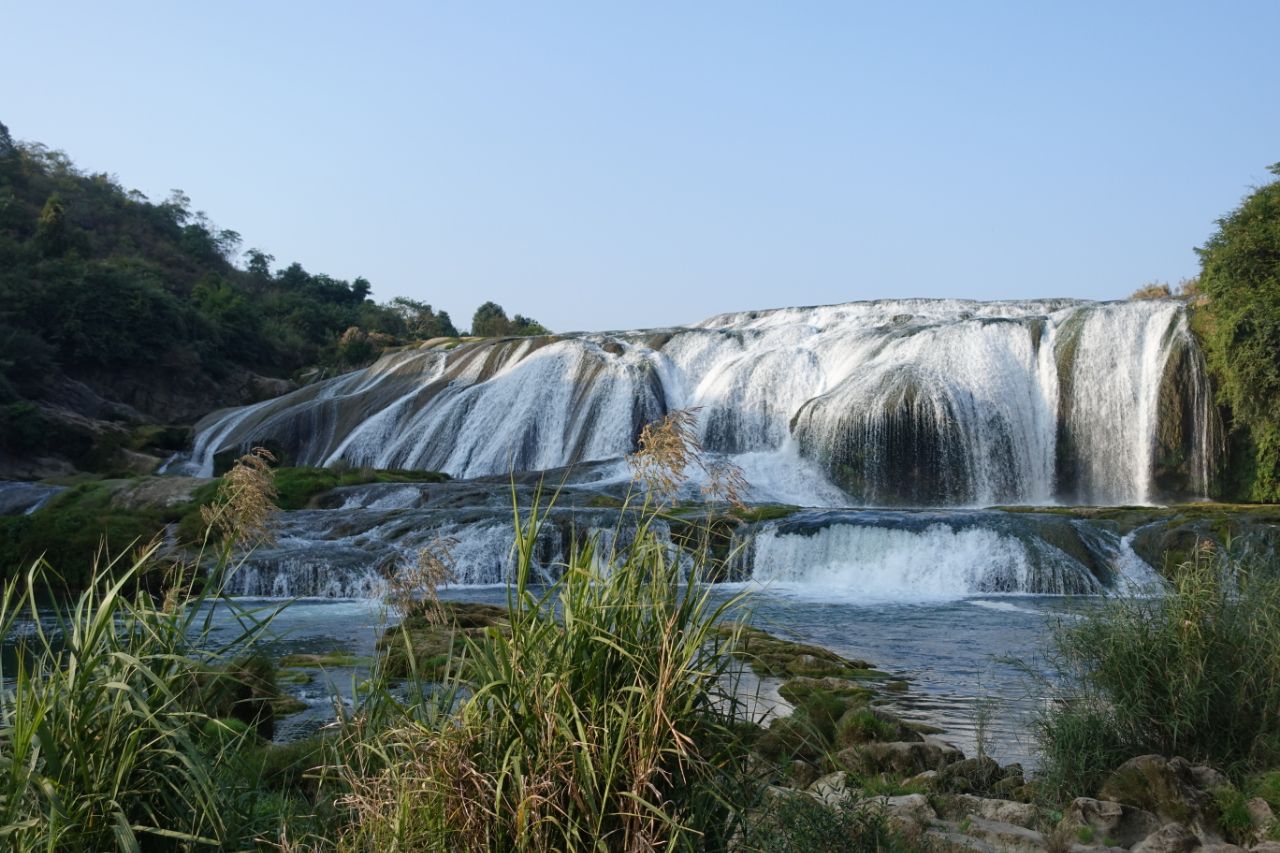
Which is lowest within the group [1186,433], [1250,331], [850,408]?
[1186,433]

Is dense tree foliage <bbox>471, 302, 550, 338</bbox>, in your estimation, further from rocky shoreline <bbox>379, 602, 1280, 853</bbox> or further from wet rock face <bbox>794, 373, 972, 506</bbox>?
rocky shoreline <bbox>379, 602, 1280, 853</bbox>

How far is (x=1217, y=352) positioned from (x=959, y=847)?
2414 centimetres

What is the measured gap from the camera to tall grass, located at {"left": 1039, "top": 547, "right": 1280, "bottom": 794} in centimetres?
657

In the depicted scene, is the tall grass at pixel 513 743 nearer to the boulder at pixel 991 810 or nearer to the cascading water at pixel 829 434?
the boulder at pixel 991 810

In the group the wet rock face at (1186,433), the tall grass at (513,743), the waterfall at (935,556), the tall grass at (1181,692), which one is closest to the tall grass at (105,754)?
the tall grass at (513,743)

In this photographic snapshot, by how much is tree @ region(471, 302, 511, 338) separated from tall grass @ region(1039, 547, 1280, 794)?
57.0 meters

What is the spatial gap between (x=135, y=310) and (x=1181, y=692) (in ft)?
152

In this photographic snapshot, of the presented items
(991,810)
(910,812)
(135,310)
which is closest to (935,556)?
(991,810)

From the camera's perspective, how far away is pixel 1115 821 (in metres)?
5.92

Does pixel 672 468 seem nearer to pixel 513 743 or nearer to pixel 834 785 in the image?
pixel 513 743

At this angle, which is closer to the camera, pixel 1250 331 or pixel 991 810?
pixel 991 810

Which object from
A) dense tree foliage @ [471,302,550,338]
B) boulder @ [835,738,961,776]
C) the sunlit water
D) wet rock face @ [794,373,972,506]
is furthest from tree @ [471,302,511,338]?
boulder @ [835,738,961,776]

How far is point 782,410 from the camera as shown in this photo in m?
31.4

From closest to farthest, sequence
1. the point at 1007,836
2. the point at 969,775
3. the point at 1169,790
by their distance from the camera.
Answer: the point at 1007,836, the point at 1169,790, the point at 969,775
